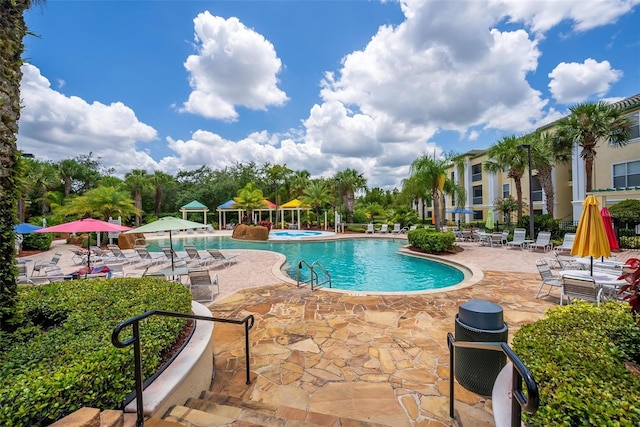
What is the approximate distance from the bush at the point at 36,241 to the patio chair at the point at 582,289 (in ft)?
84.1

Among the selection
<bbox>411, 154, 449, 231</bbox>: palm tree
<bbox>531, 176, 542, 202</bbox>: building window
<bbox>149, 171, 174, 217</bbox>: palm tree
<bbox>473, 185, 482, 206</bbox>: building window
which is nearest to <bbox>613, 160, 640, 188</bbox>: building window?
<bbox>531, 176, 542, 202</bbox>: building window

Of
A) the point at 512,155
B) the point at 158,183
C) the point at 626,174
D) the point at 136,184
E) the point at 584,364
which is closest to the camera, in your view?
the point at 584,364

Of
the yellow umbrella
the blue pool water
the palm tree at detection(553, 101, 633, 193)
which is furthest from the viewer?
the palm tree at detection(553, 101, 633, 193)

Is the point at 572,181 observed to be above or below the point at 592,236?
above

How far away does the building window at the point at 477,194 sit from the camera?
3328cm

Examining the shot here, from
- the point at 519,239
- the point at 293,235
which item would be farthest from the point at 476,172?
the point at 293,235

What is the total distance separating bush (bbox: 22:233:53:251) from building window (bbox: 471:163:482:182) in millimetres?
39738

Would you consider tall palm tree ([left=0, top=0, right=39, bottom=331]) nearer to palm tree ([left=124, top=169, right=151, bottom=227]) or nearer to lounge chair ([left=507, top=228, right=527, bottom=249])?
lounge chair ([left=507, top=228, right=527, bottom=249])

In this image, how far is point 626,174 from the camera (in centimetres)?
1856

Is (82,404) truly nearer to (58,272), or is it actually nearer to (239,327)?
(239,327)

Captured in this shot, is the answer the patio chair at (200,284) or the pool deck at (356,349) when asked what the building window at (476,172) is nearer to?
the pool deck at (356,349)

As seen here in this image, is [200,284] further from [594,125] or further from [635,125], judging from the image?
[635,125]

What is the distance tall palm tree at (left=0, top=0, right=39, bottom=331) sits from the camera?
315 centimetres

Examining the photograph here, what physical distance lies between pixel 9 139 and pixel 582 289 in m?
9.89
